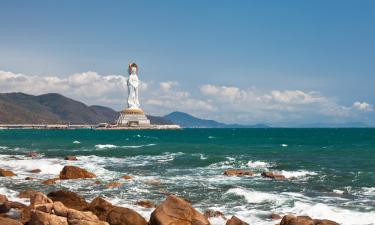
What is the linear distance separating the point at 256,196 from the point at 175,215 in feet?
33.3

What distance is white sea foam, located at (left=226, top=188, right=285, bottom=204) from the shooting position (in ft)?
87.4

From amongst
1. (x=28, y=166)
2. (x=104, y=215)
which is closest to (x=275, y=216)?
(x=104, y=215)

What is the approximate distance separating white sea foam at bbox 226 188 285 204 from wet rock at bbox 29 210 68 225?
1269cm

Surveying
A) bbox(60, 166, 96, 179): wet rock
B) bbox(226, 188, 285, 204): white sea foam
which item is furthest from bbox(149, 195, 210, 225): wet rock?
bbox(60, 166, 96, 179): wet rock

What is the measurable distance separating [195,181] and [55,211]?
18.2m

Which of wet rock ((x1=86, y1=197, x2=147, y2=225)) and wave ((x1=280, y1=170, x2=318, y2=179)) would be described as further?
wave ((x1=280, y1=170, x2=318, y2=179))

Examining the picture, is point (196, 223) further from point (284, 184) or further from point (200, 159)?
point (200, 159)

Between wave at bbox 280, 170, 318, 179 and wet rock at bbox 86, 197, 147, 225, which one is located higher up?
wet rock at bbox 86, 197, 147, 225

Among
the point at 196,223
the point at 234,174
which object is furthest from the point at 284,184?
the point at 196,223

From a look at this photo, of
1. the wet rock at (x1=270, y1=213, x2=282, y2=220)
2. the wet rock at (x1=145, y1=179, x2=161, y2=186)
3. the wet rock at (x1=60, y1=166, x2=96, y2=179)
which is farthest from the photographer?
the wet rock at (x1=60, y1=166, x2=96, y2=179)

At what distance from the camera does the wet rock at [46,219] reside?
1712 centimetres

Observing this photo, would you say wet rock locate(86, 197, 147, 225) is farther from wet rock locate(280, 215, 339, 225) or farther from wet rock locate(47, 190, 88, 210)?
wet rock locate(280, 215, 339, 225)

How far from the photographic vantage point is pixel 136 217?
18.5 m

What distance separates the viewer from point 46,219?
17188mm
